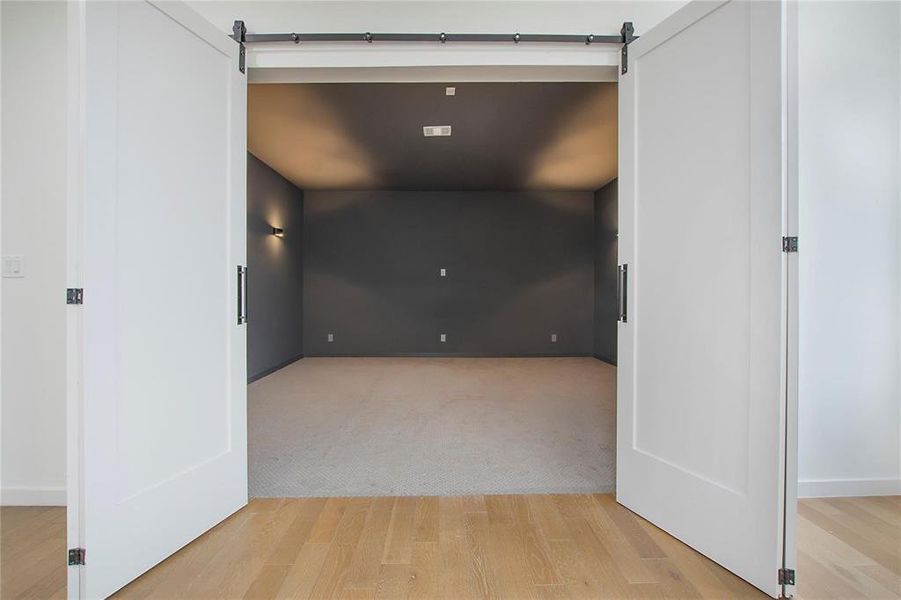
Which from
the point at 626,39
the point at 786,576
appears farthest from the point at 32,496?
the point at 626,39

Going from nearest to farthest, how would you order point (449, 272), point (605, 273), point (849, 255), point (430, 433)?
point (849, 255), point (430, 433), point (605, 273), point (449, 272)

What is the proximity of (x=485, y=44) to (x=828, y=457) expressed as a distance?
264cm

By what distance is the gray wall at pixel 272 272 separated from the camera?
16.7ft

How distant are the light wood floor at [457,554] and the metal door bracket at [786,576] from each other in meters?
0.08

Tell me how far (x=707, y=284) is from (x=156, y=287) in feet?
6.80

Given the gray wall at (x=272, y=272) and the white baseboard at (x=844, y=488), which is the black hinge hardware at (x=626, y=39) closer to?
the white baseboard at (x=844, y=488)

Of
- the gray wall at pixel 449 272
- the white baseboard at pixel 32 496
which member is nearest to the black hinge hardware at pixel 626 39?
the white baseboard at pixel 32 496

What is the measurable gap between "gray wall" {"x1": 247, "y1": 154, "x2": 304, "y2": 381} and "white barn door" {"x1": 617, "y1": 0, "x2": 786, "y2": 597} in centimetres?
435

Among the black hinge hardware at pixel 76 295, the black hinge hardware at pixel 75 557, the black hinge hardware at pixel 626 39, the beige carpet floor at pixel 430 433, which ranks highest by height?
the black hinge hardware at pixel 626 39

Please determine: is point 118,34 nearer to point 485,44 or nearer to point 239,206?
point 239,206

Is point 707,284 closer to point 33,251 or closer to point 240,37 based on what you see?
point 240,37

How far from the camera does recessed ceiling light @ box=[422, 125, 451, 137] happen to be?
13.8 feet

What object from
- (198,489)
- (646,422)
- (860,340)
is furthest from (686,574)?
(198,489)

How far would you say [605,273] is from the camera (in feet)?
22.1
